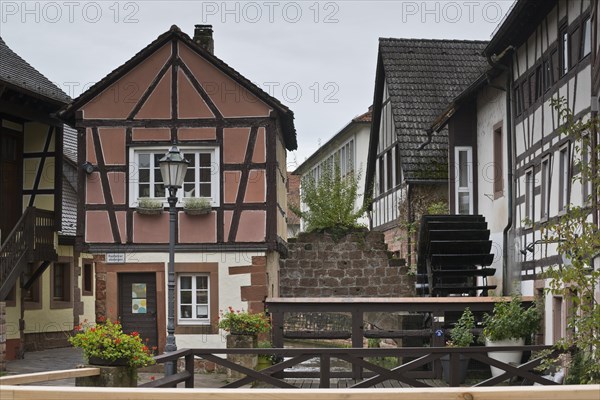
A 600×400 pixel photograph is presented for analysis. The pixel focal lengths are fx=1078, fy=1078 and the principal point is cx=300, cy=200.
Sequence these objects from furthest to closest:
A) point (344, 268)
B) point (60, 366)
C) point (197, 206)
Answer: point (344, 268)
point (197, 206)
point (60, 366)

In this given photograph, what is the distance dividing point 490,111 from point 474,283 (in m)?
3.93

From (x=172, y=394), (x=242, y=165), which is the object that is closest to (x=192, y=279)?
(x=242, y=165)

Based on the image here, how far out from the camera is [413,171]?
2666 cm

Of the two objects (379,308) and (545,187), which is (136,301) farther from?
(545,187)

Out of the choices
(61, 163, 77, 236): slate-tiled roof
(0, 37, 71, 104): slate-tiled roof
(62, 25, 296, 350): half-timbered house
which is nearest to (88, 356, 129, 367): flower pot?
(62, 25, 296, 350): half-timbered house

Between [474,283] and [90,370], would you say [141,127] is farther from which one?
[90,370]

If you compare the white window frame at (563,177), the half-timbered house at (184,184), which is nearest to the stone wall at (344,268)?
the half-timbered house at (184,184)

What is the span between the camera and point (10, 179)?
75.3ft

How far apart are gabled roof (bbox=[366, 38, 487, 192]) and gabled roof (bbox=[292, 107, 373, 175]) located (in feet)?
20.3

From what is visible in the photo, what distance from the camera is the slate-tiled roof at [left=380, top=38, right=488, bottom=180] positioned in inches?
1064

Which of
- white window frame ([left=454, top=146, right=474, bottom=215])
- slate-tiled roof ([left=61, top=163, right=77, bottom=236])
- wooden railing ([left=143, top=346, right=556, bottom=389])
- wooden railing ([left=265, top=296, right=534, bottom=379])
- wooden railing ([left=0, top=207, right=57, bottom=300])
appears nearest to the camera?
wooden railing ([left=143, top=346, right=556, bottom=389])

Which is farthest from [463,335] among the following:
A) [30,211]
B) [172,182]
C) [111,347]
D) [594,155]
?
Result: [30,211]

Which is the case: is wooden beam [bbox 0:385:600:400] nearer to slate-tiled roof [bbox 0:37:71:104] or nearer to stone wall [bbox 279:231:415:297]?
slate-tiled roof [bbox 0:37:71:104]

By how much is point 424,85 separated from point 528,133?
36.2ft
